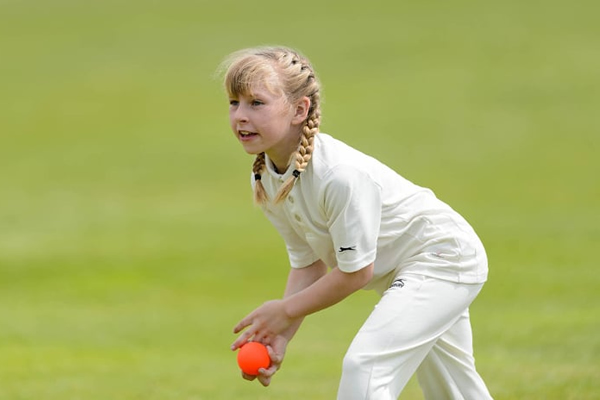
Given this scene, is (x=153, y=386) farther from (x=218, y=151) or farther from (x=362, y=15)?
(x=362, y=15)

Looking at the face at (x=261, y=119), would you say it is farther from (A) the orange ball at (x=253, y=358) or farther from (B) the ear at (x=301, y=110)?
(A) the orange ball at (x=253, y=358)

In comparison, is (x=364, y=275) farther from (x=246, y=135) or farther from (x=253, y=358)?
(x=246, y=135)

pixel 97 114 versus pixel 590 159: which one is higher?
pixel 97 114

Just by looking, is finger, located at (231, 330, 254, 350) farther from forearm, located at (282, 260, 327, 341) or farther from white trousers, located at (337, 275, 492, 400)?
white trousers, located at (337, 275, 492, 400)

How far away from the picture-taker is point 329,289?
234 inches

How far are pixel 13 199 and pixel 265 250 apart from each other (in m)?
6.41

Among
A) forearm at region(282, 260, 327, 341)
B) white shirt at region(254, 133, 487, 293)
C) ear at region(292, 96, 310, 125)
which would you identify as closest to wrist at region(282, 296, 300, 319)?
white shirt at region(254, 133, 487, 293)

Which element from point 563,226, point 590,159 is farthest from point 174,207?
point 590,159

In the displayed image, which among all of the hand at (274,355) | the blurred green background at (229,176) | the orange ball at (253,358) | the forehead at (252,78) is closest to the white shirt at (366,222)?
the forehead at (252,78)

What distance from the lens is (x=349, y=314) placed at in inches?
602

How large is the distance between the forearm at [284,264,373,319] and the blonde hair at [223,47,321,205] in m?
0.48

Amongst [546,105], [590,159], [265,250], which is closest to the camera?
[265,250]

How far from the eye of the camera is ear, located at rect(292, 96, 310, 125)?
19.7 feet

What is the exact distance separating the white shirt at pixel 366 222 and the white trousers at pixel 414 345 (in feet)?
0.47
